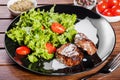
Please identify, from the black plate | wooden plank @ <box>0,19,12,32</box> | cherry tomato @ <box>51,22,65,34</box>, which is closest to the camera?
the black plate

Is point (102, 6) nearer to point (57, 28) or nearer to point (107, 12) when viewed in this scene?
point (107, 12)

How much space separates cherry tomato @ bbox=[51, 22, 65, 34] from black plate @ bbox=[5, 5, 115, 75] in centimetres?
15

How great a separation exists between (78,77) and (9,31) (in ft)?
1.36

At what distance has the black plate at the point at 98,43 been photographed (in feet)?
4.16

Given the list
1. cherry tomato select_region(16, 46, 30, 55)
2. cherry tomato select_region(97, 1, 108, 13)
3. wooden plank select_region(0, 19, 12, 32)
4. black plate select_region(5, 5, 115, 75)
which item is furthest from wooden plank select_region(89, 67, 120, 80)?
wooden plank select_region(0, 19, 12, 32)

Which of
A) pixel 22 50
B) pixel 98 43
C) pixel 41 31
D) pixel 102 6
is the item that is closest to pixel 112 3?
pixel 102 6

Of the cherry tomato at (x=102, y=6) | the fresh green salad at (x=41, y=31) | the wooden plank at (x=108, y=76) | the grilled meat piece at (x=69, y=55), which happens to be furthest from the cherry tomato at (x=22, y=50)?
the cherry tomato at (x=102, y=6)

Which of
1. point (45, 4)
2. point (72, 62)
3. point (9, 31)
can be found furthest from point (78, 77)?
point (45, 4)

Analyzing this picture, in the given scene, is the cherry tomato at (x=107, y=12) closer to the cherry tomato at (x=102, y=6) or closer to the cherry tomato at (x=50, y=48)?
the cherry tomato at (x=102, y=6)

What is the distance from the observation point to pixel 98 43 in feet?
4.59

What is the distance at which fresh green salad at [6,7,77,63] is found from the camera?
4.41 ft

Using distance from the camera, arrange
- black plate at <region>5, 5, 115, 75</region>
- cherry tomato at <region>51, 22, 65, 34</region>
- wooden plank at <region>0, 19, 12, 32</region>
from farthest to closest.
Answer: wooden plank at <region>0, 19, 12, 32</region> < cherry tomato at <region>51, 22, 65, 34</region> < black plate at <region>5, 5, 115, 75</region>

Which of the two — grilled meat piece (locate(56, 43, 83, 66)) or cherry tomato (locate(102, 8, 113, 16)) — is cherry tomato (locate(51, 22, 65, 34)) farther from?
cherry tomato (locate(102, 8, 113, 16))

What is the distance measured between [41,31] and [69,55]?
20 cm
